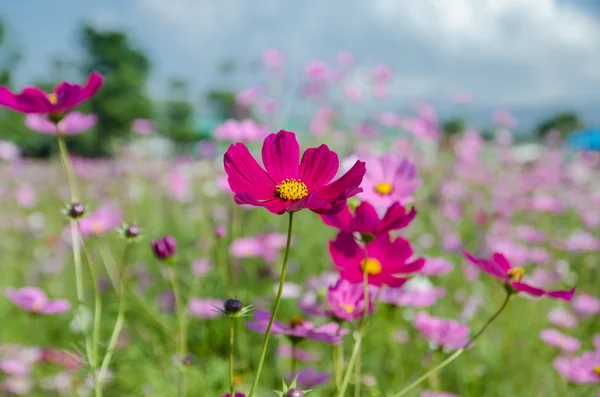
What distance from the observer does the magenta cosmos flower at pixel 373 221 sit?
20.8 inches

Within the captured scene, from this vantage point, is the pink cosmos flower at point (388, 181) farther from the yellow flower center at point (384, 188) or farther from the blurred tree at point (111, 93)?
the blurred tree at point (111, 93)

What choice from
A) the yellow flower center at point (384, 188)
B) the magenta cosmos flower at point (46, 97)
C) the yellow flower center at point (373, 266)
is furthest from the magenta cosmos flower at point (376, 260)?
the magenta cosmos flower at point (46, 97)

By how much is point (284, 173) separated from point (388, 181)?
249 mm

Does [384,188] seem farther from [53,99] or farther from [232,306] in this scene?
[53,99]

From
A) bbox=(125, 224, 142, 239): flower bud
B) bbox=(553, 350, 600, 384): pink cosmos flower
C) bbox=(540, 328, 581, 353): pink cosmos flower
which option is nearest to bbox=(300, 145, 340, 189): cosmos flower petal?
bbox=(125, 224, 142, 239): flower bud

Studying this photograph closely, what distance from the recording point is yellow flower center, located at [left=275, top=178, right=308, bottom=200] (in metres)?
0.52

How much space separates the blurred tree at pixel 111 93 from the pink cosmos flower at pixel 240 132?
17.4m

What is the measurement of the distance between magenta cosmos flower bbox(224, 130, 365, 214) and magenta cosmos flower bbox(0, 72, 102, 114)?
30 centimetres

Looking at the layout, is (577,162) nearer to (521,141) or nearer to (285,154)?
(521,141)

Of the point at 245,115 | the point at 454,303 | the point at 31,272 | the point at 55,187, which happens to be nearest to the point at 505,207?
the point at 454,303

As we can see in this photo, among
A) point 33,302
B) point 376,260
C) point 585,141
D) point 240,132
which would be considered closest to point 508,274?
Answer: point 376,260

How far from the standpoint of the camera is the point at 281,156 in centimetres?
55

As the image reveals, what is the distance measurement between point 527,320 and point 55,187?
4.61m

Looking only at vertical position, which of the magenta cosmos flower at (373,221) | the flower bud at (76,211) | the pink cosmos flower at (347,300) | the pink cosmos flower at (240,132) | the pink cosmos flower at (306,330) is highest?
the pink cosmos flower at (240,132)
